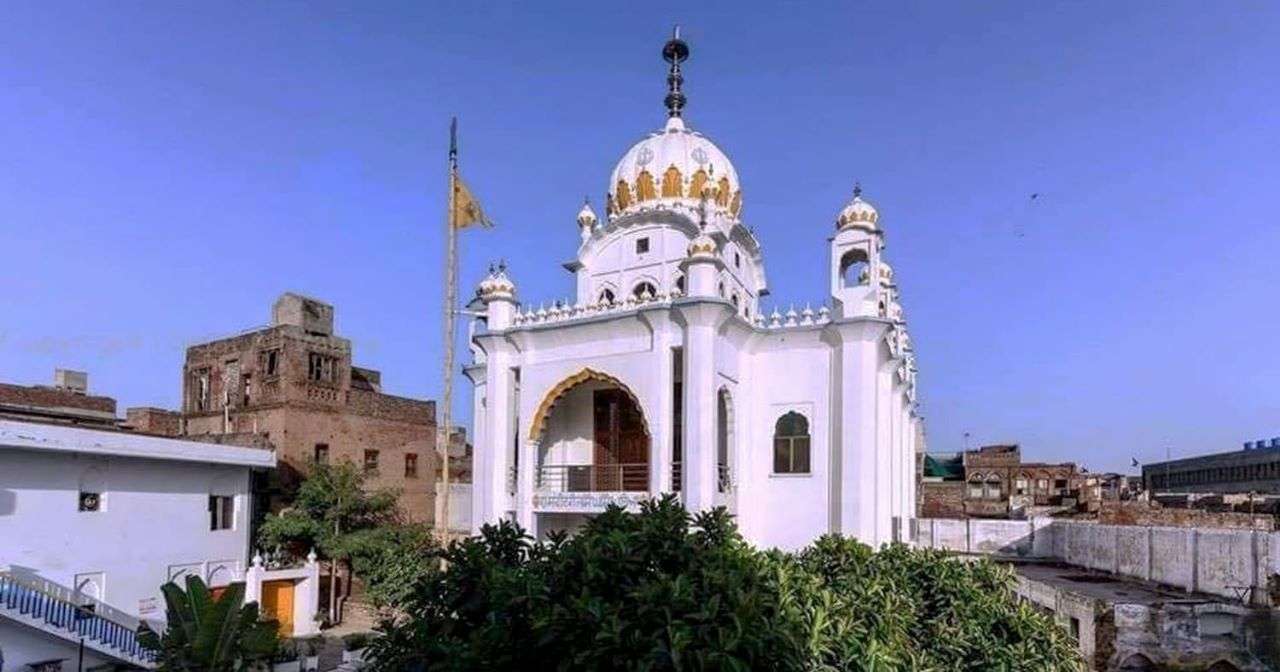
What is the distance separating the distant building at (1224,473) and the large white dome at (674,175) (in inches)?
1649

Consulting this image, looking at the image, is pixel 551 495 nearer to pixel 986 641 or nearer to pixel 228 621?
pixel 228 621

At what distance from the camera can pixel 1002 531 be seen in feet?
108

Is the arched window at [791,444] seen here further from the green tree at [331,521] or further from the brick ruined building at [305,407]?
the brick ruined building at [305,407]

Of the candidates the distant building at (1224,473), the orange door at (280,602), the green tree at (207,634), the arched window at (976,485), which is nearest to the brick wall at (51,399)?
the orange door at (280,602)

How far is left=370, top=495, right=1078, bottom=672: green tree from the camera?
270 inches

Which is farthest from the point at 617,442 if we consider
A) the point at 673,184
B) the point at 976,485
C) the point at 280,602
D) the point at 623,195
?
the point at 976,485

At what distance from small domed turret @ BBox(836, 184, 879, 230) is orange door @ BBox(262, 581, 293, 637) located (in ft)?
60.7

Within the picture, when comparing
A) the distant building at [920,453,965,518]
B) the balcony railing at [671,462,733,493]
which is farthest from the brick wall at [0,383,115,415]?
the distant building at [920,453,965,518]

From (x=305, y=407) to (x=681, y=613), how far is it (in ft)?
74.9

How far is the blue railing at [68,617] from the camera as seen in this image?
15711 millimetres

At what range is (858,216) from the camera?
1884 centimetres

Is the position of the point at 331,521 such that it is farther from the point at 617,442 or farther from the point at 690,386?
the point at 690,386

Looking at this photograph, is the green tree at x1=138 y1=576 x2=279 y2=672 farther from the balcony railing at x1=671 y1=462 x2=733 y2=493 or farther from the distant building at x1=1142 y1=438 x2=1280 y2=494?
the distant building at x1=1142 y1=438 x2=1280 y2=494

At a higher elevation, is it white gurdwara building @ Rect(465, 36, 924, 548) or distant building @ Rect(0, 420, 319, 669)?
white gurdwara building @ Rect(465, 36, 924, 548)
